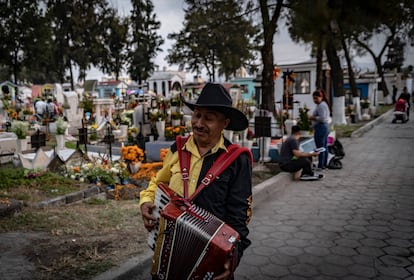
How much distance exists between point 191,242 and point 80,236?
2.94 m

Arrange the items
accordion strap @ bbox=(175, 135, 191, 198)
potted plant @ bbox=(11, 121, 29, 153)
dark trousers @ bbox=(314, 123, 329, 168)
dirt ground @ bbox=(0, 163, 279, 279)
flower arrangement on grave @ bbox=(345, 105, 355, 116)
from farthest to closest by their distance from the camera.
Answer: flower arrangement on grave @ bbox=(345, 105, 355, 116) → potted plant @ bbox=(11, 121, 29, 153) → dark trousers @ bbox=(314, 123, 329, 168) → dirt ground @ bbox=(0, 163, 279, 279) → accordion strap @ bbox=(175, 135, 191, 198)

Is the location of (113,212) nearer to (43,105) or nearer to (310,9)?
(310,9)

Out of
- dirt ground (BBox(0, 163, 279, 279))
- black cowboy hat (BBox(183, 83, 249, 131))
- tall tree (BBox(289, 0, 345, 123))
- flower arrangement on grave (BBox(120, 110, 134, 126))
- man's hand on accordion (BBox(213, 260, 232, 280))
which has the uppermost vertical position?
tall tree (BBox(289, 0, 345, 123))

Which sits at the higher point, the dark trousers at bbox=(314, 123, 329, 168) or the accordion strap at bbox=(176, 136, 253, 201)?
the accordion strap at bbox=(176, 136, 253, 201)

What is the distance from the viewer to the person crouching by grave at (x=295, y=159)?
7.74 metres

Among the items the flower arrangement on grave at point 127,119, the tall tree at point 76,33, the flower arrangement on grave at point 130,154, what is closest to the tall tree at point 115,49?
the tall tree at point 76,33

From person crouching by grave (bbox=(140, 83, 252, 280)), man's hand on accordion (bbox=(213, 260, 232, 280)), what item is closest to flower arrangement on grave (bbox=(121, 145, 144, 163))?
person crouching by grave (bbox=(140, 83, 252, 280))

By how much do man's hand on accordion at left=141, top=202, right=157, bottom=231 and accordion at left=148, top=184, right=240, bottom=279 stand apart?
12 centimetres

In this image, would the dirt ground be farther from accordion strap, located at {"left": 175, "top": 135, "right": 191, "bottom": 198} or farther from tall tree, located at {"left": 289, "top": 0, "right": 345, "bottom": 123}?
tall tree, located at {"left": 289, "top": 0, "right": 345, "bottom": 123}

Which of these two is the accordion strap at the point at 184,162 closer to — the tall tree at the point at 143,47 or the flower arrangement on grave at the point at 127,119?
the flower arrangement on grave at the point at 127,119

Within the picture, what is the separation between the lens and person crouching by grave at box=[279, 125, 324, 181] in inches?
305

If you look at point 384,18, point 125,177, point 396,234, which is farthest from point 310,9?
point 125,177

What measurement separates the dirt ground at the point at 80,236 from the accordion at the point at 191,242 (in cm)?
174

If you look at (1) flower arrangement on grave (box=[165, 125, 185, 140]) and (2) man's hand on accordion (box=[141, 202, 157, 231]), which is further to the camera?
(1) flower arrangement on grave (box=[165, 125, 185, 140])
